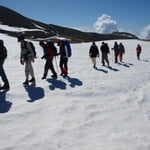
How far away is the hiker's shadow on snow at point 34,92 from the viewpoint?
9773mm

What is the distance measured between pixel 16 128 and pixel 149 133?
11.2ft

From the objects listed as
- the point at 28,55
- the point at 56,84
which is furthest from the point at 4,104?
the point at 56,84

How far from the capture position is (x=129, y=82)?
13242 millimetres

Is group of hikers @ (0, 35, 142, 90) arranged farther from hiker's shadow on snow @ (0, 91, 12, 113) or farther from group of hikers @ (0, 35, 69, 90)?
hiker's shadow on snow @ (0, 91, 12, 113)

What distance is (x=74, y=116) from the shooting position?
801cm

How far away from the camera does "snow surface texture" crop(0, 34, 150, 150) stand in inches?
251

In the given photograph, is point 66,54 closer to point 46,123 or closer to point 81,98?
point 81,98

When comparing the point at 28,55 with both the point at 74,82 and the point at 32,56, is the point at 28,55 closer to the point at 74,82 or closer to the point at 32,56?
the point at 32,56

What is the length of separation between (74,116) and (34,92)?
2.96m

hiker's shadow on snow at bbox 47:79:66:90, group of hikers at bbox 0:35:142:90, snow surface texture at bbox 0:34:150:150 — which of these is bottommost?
snow surface texture at bbox 0:34:150:150

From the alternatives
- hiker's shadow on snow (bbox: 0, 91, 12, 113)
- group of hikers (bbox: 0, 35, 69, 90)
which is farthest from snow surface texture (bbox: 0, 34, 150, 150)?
group of hikers (bbox: 0, 35, 69, 90)

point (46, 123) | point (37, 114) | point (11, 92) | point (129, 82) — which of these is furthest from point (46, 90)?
point (129, 82)

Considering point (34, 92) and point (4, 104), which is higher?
point (34, 92)

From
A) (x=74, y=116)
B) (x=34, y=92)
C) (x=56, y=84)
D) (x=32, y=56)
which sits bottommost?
(x=74, y=116)
